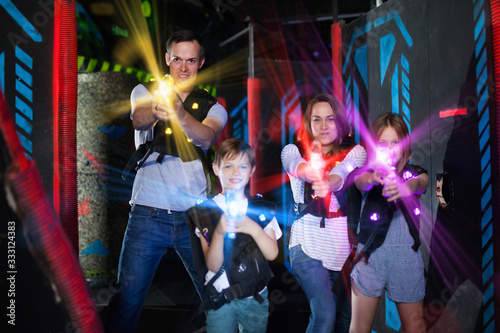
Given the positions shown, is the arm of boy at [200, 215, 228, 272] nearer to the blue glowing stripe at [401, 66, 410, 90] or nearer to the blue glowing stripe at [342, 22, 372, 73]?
the blue glowing stripe at [401, 66, 410, 90]

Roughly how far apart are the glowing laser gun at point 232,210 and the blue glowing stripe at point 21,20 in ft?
4.26

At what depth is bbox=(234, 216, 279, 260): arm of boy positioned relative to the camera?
2311 mm

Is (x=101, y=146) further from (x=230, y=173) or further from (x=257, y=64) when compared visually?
(x=230, y=173)

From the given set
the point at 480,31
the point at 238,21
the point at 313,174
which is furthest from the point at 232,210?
the point at 238,21

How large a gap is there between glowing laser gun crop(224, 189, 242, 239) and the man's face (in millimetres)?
715

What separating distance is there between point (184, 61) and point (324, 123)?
2.77 feet

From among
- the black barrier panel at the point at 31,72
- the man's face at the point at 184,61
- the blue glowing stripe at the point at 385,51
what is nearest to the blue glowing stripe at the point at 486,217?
the blue glowing stripe at the point at 385,51

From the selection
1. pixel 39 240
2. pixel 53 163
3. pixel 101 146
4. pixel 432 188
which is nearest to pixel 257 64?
pixel 101 146

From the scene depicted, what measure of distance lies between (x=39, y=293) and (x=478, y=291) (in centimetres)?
234

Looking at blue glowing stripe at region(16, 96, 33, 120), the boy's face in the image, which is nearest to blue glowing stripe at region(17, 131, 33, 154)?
blue glowing stripe at region(16, 96, 33, 120)

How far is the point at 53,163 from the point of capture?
2.56 m

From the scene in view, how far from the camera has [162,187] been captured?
2.63 metres

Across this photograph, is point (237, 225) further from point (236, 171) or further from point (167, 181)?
point (167, 181)

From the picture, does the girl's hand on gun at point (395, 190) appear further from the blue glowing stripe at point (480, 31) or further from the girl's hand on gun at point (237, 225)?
the blue glowing stripe at point (480, 31)
